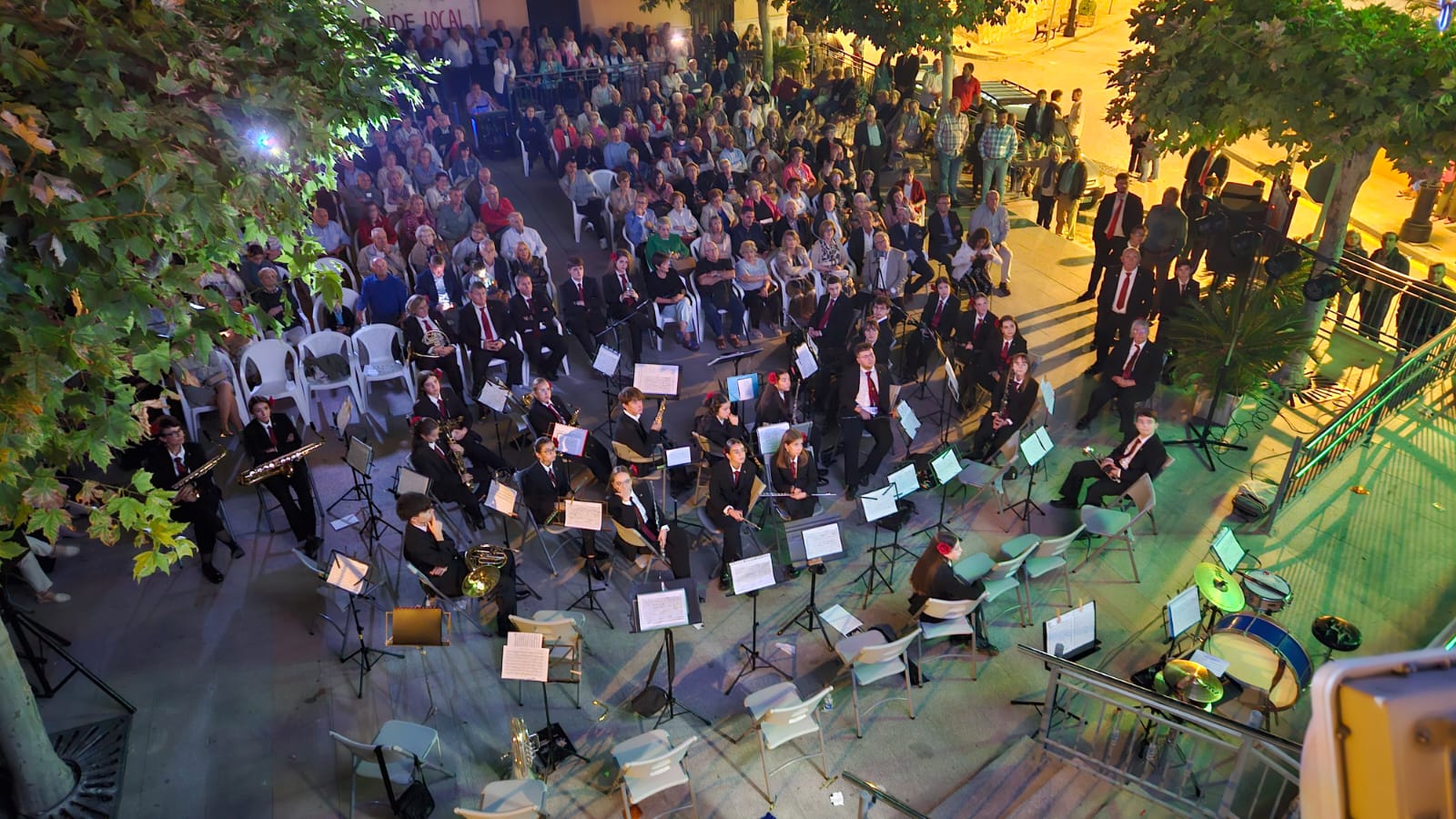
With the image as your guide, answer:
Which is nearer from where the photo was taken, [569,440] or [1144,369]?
[569,440]

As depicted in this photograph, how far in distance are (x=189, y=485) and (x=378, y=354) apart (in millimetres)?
2804

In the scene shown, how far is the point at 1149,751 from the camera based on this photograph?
659 centimetres

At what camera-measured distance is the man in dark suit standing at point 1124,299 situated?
416 inches

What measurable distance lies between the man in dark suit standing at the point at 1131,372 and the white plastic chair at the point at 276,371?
8.40m

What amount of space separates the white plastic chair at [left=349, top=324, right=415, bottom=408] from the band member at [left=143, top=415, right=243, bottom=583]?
2076 mm

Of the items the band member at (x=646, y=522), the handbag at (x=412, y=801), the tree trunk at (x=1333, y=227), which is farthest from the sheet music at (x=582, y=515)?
the tree trunk at (x=1333, y=227)

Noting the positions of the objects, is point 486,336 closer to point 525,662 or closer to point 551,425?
point 551,425

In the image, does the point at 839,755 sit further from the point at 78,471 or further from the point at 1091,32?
the point at 1091,32

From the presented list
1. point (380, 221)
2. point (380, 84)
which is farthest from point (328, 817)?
point (380, 221)

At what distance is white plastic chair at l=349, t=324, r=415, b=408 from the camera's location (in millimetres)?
10195

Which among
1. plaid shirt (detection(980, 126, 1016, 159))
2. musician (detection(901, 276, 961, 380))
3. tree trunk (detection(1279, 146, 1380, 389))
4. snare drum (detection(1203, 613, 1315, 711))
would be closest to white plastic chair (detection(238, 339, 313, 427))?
musician (detection(901, 276, 961, 380))

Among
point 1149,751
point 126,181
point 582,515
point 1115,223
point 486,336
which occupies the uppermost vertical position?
point 126,181

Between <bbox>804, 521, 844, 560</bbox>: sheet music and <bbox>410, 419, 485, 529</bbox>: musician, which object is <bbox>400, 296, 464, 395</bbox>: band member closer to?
<bbox>410, 419, 485, 529</bbox>: musician

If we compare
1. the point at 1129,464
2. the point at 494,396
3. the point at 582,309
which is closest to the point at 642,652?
the point at 494,396
